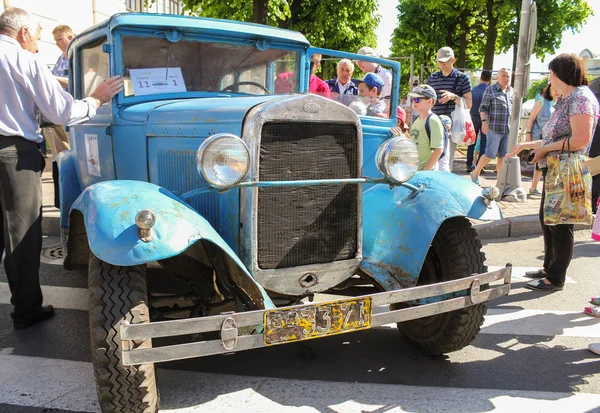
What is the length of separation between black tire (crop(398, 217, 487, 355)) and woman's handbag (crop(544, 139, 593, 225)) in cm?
133

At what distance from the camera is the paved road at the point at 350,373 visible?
9.34 ft

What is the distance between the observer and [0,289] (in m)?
4.53

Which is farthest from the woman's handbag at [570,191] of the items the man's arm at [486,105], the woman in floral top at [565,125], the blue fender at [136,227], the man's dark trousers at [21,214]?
the man's arm at [486,105]

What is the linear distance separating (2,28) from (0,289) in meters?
2.18

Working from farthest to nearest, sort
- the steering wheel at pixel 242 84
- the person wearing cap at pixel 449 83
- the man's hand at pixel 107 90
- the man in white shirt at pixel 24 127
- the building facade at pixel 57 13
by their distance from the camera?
1. the building facade at pixel 57 13
2. the person wearing cap at pixel 449 83
3. the steering wheel at pixel 242 84
4. the man's hand at pixel 107 90
5. the man in white shirt at pixel 24 127

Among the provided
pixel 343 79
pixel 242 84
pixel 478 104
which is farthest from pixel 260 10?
pixel 242 84

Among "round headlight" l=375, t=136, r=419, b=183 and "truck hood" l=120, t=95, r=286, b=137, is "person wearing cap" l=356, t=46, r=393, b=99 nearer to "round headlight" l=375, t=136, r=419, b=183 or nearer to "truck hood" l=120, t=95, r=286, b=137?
"round headlight" l=375, t=136, r=419, b=183

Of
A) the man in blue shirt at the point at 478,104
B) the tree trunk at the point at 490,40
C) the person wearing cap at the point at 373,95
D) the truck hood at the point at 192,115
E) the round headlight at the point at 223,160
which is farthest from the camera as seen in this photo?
the tree trunk at the point at 490,40

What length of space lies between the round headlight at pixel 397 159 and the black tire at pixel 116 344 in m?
1.46

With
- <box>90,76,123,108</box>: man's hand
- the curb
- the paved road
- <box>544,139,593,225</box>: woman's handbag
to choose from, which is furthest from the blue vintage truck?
the curb

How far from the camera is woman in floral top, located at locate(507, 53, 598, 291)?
4090mm

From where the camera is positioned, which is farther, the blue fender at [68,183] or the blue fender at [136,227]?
the blue fender at [68,183]

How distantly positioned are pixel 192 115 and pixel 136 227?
947 millimetres

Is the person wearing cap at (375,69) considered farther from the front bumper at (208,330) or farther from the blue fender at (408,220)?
the front bumper at (208,330)
